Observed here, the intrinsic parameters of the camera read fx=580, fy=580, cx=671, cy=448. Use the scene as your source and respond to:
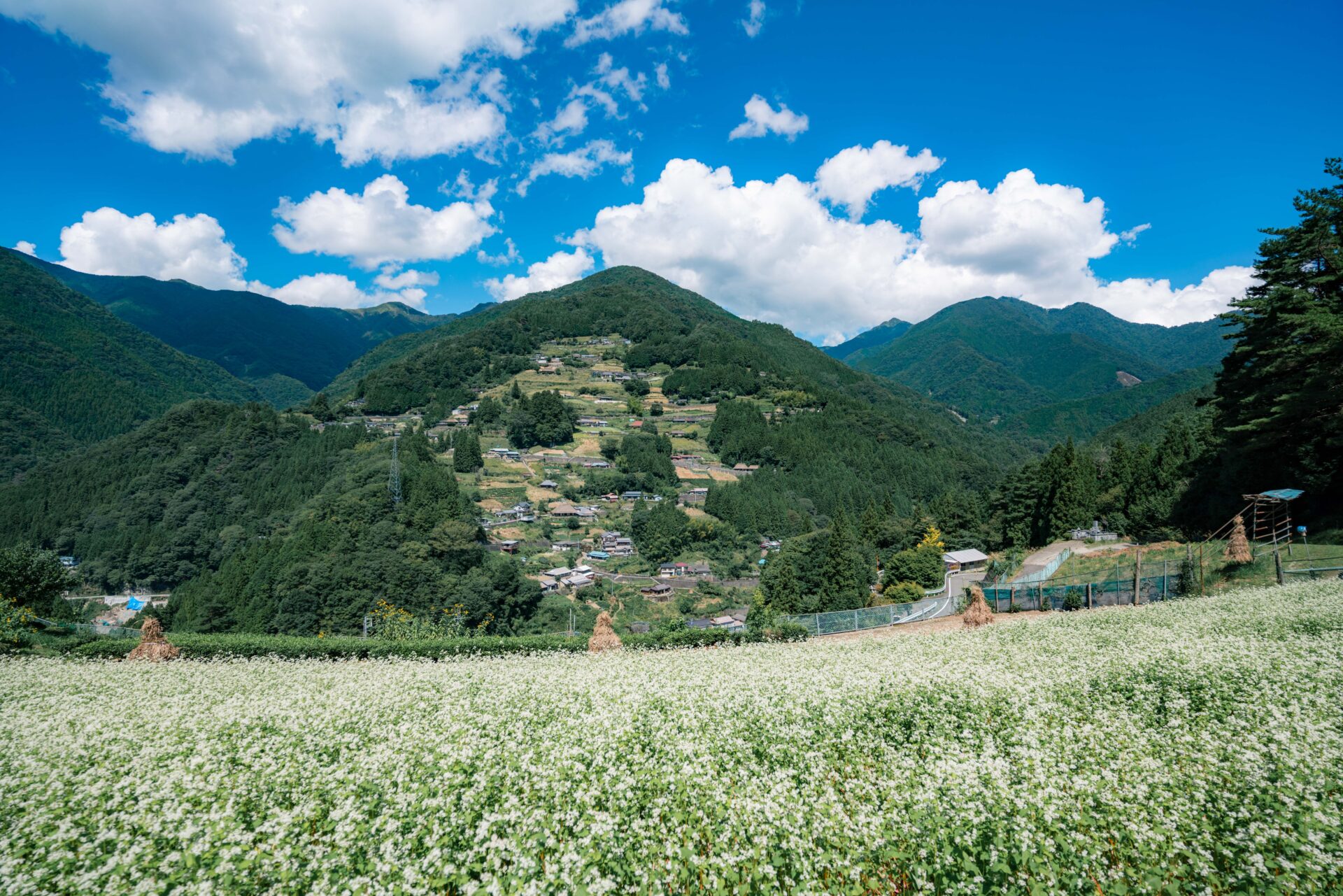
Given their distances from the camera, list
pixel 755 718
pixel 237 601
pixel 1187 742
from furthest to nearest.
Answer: pixel 237 601
pixel 755 718
pixel 1187 742

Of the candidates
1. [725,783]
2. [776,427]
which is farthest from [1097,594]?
[776,427]

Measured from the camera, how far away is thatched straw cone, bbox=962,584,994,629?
2078 centimetres

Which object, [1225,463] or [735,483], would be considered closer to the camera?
[1225,463]

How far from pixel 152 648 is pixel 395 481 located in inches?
2875

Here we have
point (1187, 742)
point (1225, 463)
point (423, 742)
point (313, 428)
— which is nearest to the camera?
point (1187, 742)

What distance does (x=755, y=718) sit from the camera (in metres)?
8.47

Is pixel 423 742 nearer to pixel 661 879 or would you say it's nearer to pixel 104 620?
pixel 661 879

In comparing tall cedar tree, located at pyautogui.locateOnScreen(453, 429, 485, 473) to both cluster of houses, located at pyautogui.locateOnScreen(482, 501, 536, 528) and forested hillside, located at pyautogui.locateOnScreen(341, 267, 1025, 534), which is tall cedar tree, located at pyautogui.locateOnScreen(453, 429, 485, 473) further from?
forested hillside, located at pyautogui.locateOnScreen(341, 267, 1025, 534)

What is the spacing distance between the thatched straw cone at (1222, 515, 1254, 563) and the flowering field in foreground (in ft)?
49.4

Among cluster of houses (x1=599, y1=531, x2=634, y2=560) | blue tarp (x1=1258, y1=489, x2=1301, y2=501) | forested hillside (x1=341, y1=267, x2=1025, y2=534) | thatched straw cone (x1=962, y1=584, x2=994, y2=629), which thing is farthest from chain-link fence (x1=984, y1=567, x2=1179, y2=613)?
forested hillside (x1=341, y1=267, x2=1025, y2=534)

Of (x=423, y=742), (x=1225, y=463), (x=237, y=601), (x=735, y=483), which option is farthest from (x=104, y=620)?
(x=1225, y=463)

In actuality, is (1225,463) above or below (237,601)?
above

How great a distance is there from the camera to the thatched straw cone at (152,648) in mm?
20719

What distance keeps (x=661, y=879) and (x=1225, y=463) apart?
49.3m
